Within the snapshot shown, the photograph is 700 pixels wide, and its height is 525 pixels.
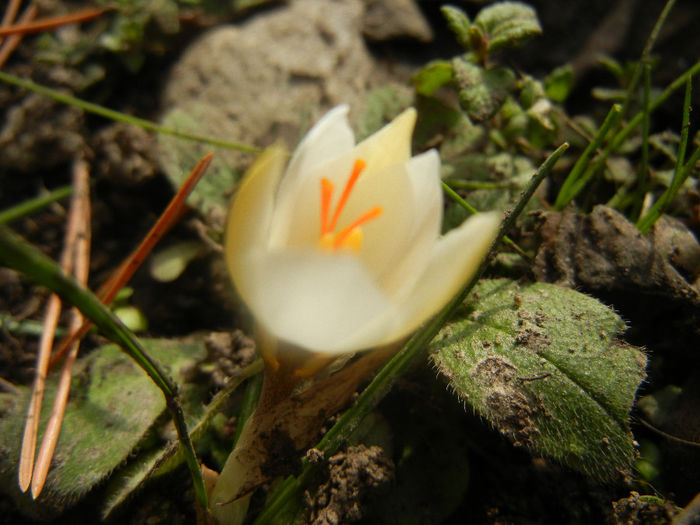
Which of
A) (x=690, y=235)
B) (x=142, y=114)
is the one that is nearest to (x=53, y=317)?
(x=142, y=114)

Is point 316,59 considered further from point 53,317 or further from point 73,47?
point 53,317

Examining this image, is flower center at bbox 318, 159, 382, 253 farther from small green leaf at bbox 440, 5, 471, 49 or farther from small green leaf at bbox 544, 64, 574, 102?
small green leaf at bbox 544, 64, 574, 102

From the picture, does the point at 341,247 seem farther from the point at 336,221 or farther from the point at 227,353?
the point at 227,353

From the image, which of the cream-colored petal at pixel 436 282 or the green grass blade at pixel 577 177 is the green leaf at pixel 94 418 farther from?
the green grass blade at pixel 577 177

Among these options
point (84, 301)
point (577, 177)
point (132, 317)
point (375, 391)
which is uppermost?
point (84, 301)

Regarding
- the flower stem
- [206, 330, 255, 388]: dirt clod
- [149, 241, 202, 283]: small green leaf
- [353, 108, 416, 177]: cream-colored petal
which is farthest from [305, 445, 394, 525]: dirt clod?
[149, 241, 202, 283]: small green leaf

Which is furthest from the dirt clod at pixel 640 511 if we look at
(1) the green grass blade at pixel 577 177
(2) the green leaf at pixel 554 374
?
(1) the green grass blade at pixel 577 177

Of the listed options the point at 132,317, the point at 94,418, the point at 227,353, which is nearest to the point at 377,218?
the point at 227,353
